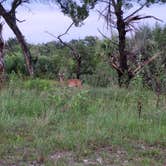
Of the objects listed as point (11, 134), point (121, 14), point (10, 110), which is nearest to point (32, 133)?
point (11, 134)

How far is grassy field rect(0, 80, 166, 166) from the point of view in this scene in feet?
15.9

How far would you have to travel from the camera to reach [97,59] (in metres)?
18.0

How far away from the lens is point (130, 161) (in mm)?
4820

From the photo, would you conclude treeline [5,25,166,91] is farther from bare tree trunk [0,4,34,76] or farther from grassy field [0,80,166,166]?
grassy field [0,80,166,166]

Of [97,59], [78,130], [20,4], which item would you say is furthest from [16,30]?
[78,130]

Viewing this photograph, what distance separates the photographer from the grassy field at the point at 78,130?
4855 mm

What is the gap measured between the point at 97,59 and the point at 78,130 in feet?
40.8

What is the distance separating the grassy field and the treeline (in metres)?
1.43

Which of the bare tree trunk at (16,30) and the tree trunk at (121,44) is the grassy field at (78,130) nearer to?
the tree trunk at (121,44)

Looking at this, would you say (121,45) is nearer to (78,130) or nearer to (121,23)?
(121,23)

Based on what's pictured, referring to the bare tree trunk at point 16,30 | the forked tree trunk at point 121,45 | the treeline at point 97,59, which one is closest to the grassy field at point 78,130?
the treeline at point 97,59

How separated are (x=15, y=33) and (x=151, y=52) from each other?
169 inches

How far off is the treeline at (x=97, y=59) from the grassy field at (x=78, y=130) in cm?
143

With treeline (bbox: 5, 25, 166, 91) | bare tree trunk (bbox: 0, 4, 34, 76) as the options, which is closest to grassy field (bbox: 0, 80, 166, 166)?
treeline (bbox: 5, 25, 166, 91)
